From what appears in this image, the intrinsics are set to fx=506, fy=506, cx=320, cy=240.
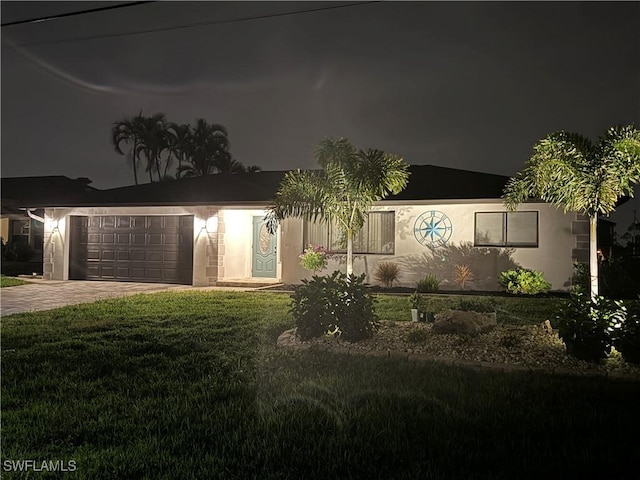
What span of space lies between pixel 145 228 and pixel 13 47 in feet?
26.6

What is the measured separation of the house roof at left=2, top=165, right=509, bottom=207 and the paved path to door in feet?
8.51

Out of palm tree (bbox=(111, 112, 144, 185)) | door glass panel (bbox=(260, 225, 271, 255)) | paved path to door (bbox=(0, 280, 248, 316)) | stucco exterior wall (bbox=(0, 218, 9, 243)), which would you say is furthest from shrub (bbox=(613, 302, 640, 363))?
palm tree (bbox=(111, 112, 144, 185))

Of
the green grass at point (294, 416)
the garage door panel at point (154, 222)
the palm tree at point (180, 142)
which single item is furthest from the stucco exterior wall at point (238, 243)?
the palm tree at point (180, 142)

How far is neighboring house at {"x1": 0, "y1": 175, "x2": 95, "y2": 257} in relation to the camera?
2110cm

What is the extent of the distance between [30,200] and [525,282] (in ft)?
90.4

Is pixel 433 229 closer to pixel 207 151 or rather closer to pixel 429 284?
pixel 429 284

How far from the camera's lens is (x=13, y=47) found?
363 inches

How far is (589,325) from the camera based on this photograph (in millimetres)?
5645

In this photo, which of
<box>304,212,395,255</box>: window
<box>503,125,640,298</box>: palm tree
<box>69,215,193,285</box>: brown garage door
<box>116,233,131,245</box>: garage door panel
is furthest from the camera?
<box>116,233,131,245</box>: garage door panel

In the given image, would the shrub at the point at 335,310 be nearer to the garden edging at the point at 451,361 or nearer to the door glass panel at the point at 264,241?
the garden edging at the point at 451,361

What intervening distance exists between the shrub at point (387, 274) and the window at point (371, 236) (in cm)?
49

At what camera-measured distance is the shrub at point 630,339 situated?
5507 mm

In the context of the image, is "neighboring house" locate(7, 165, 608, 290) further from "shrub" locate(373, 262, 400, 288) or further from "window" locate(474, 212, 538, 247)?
"shrub" locate(373, 262, 400, 288)

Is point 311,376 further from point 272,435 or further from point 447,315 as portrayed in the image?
point 447,315
